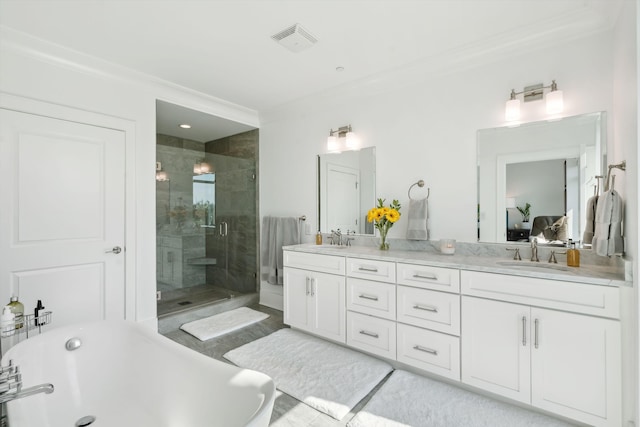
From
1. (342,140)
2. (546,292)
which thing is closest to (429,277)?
(546,292)

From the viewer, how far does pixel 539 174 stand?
89.0 inches

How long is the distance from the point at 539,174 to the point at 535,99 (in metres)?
0.55

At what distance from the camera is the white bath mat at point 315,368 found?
2.00 m

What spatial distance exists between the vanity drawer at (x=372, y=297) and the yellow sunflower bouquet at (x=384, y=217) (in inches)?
19.5

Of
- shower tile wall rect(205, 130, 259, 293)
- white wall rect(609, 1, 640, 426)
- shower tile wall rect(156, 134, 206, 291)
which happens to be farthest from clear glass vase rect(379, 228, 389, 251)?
shower tile wall rect(156, 134, 206, 291)

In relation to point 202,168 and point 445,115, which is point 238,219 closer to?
point 202,168

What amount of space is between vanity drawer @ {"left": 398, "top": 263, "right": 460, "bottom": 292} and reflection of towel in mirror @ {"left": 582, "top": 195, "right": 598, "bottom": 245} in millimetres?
837

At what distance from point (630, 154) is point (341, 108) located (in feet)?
7.76

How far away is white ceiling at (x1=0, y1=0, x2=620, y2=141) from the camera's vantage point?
1913mm

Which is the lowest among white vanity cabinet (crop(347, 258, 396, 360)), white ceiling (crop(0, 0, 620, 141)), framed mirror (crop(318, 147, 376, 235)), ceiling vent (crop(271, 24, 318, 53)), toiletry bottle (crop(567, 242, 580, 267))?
white vanity cabinet (crop(347, 258, 396, 360))

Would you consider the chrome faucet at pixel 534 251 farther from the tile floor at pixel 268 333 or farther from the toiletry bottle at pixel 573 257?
the tile floor at pixel 268 333

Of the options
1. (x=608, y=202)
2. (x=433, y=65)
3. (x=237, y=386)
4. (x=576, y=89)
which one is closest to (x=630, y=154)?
(x=608, y=202)

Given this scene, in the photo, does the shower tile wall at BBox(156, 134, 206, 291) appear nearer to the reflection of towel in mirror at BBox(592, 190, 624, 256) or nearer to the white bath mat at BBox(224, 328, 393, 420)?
the white bath mat at BBox(224, 328, 393, 420)

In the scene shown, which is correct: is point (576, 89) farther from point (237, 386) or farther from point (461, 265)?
point (237, 386)
